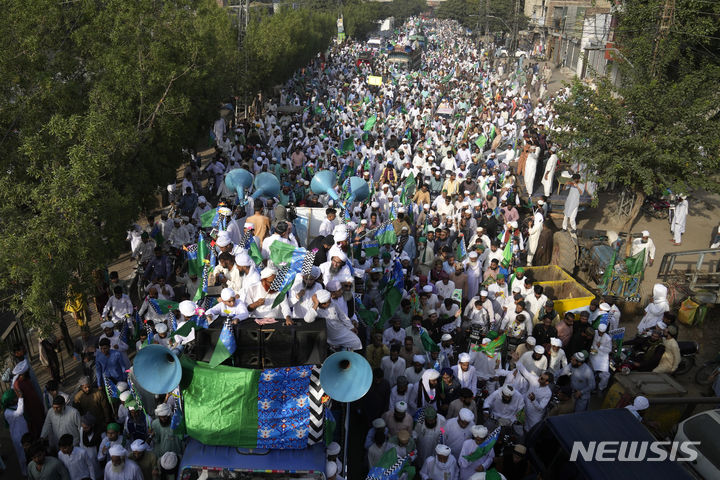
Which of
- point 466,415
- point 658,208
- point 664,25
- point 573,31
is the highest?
point 664,25

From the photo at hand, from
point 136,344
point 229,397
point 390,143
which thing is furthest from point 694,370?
point 390,143

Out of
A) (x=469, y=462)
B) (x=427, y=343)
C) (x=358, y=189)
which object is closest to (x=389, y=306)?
(x=427, y=343)

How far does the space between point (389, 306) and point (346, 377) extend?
3190mm

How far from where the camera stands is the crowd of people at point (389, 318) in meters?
5.77

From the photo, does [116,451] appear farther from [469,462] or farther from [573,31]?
[573,31]

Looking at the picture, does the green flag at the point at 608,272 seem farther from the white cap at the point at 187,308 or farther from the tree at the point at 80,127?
the tree at the point at 80,127

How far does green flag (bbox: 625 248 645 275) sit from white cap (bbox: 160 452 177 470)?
8775 millimetres

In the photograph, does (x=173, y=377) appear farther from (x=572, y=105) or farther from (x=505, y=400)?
(x=572, y=105)

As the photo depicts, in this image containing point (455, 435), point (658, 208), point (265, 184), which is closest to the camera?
point (455, 435)

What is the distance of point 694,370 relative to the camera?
919 centimetres

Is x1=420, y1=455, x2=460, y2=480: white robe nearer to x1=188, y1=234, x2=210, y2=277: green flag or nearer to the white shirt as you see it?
the white shirt

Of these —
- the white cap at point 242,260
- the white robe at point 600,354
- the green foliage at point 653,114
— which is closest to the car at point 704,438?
the white robe at point 600,354

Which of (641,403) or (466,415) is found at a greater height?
(466,415)

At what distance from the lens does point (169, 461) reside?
5.12 metres
